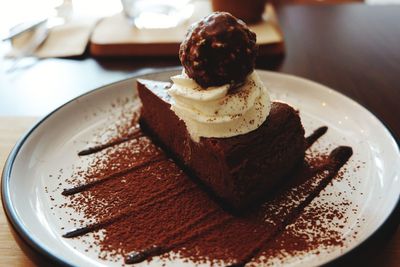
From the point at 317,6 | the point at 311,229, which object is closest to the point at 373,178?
the point at 311,229

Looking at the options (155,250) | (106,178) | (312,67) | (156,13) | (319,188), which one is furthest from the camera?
(156,13)

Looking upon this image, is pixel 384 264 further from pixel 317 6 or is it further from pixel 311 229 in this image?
pixel 317 6

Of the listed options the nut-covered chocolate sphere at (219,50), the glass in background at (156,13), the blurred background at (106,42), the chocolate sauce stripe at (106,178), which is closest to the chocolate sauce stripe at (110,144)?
the chocolate sauce stripe at (106,178)

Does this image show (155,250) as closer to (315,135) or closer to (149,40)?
(315,135)

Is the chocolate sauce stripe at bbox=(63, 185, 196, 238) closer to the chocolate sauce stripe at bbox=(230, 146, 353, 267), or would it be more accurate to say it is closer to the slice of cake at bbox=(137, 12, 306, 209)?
the slice of cake at bbox=(137, 12, 306, 209)

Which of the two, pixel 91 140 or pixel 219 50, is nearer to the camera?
pixel 219 50

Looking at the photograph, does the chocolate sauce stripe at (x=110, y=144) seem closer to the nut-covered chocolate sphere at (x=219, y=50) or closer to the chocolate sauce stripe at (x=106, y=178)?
the chocolate sauce stripe at (x=106, y=178)

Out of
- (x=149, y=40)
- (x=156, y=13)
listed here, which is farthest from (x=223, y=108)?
(x=156, y=13)
